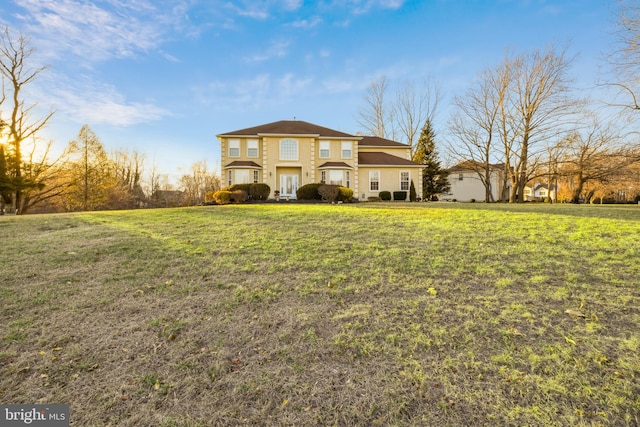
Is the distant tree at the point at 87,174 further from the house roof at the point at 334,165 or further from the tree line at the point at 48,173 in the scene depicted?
the house roof at the point at 334,165

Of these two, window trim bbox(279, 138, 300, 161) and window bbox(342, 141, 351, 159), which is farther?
window bbox(342, 141, 351, 159)

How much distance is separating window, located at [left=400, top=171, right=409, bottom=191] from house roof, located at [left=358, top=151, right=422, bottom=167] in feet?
2.85

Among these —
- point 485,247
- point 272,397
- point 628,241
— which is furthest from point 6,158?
point 628,241

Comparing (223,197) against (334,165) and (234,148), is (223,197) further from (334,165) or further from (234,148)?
(334,165)

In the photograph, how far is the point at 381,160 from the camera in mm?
25375

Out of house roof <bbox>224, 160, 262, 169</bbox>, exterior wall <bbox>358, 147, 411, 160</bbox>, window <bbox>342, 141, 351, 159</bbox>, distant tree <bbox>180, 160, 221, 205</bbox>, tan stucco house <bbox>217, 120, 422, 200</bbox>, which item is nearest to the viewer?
house roof <bbox>224, 160, 262, 169</bbox>

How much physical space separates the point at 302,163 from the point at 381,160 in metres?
7.56

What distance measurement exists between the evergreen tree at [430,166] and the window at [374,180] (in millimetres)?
9183

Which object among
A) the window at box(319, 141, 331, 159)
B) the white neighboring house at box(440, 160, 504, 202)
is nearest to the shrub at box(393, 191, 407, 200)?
the window at box(319, 141, 331, 159)

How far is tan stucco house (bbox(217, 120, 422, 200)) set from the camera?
23156 millimetres

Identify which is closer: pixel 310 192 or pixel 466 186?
pixel 310 192

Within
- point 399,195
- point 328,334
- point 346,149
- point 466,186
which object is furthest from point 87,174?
point 466,186

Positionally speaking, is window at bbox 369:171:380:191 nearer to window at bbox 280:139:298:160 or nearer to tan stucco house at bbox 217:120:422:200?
tan stucco house at bbox 217:120:422:200
